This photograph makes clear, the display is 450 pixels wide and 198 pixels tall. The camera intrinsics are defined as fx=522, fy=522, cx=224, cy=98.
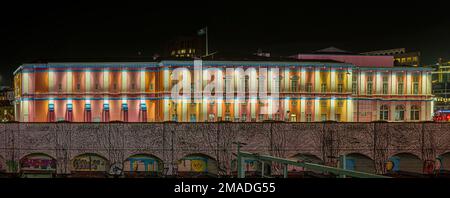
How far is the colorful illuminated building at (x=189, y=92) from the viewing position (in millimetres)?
61125

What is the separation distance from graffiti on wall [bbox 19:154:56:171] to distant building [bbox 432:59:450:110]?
3891 inches

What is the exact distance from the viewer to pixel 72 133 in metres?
42.8

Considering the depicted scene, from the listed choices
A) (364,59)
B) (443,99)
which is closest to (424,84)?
(364,59)

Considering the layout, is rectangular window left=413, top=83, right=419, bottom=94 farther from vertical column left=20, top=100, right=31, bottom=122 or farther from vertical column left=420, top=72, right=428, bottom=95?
vertical column left=20, top=100, right=31, bottom=122

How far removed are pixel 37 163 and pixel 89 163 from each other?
4253 millimetres

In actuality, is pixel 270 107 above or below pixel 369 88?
below

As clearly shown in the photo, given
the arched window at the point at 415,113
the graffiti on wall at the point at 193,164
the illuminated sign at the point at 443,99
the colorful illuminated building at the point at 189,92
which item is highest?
the colorful illuminated building at the point at 189,92

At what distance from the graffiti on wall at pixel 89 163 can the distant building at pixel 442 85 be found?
96074 mm

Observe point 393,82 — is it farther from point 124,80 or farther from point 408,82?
point 124,80

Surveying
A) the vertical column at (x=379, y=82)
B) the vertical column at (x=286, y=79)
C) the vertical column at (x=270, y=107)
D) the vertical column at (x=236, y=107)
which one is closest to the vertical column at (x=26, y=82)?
the vertical column at (x=236, y=107)

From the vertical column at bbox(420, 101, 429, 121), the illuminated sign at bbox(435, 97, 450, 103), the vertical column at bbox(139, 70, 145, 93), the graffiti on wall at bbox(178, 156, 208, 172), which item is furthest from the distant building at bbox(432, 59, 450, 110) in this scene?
the graffiti on wall at bbox(178, 156, 208, 172)

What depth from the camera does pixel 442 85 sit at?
452 feet

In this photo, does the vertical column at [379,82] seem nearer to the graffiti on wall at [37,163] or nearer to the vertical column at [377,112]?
the vertical column at [377,112]

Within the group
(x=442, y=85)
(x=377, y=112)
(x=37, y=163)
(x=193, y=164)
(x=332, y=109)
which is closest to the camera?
(x=37, y=163)
